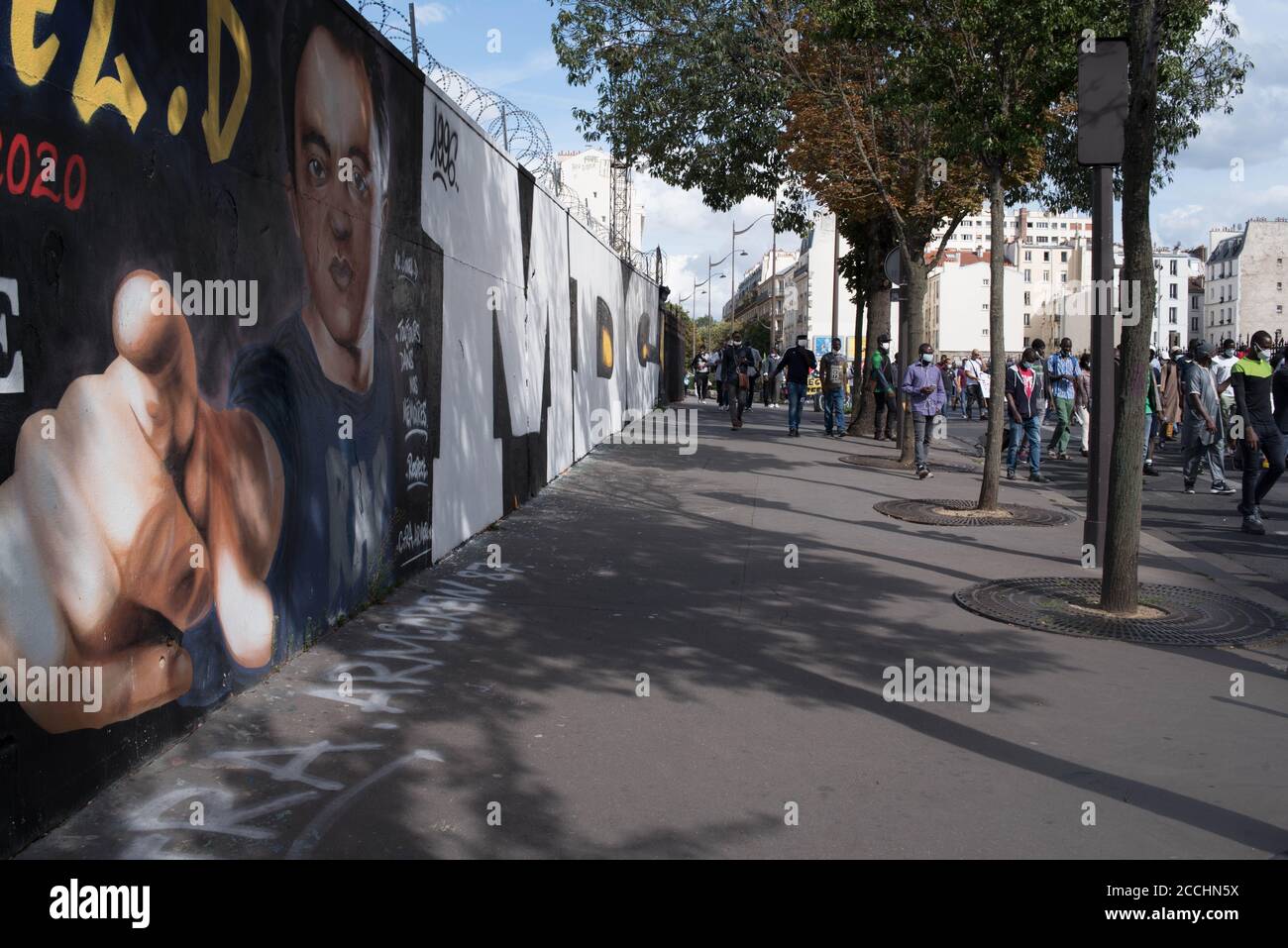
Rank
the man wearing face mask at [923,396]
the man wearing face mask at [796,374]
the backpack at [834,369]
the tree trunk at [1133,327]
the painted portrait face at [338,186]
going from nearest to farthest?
the painted portrait face at [338,186]
the tree trunk at [1133,327]
the man wearing face mask at [923,396]
the man wearing face mask at [796,374]
the backpack at [834,369]

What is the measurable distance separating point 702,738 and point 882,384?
58.4ft

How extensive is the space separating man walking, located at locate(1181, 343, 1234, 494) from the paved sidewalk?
609cm

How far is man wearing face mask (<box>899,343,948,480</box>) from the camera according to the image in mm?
15273

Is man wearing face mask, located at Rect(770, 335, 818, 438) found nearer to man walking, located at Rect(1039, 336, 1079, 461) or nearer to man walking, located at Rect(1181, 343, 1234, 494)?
man walking, located at Rect(1039, 336, 1079, 461)

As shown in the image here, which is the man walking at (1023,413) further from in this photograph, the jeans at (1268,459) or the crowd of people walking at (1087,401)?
the jeans at (1268,459)

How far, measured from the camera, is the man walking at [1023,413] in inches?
647

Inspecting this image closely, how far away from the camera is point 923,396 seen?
15.4 m

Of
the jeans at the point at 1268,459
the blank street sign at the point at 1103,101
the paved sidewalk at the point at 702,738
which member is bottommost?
the paved sidewalk at the point at 702,738

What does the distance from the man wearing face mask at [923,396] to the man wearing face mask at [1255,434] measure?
3977mm

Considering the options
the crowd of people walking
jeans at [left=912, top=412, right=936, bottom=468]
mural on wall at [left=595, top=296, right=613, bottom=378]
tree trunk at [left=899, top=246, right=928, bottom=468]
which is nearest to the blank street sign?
the crowd of people walking

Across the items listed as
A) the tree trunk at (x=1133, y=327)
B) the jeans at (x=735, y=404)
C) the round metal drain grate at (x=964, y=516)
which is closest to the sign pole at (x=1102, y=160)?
the tree trunk at (x=1133, y=327)

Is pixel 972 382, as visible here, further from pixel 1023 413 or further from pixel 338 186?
pixel 338 186

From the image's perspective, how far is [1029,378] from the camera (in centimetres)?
1708

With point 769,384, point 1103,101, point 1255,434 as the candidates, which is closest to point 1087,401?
point 1255,434
